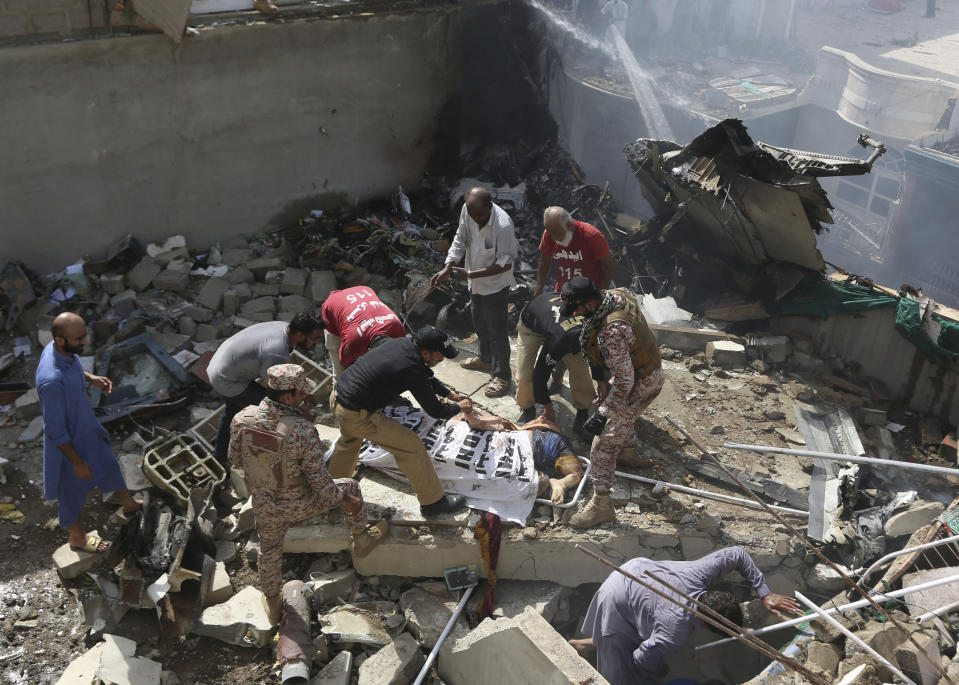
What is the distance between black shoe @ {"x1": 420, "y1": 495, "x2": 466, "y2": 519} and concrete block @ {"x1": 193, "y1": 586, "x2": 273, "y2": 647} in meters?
1.23

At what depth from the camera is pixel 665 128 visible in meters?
20.8

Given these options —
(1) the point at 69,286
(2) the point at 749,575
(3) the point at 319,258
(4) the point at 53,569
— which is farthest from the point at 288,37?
(2) the point at 749,575

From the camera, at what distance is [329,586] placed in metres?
5.21

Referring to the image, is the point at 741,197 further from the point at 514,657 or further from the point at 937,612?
the point at 514,657

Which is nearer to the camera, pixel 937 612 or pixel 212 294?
pixel 937 612

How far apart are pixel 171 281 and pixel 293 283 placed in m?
1.29

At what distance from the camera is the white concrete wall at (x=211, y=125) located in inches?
299

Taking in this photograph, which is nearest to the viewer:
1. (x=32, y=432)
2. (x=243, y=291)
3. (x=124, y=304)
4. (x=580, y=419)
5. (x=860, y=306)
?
(x=580, y=419)

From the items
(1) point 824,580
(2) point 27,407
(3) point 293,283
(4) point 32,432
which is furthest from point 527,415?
(2) point 27,407

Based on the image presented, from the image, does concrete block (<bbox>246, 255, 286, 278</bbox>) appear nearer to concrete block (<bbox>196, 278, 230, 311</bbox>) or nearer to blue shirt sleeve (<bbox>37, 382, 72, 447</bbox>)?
concrete block (<bbox>196, 278, 230, 311</bbox>)

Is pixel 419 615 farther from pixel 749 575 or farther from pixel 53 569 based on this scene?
pixel 53 569

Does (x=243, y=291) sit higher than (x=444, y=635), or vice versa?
(x=243, y=291)

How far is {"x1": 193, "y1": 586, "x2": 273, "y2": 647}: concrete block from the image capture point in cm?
492

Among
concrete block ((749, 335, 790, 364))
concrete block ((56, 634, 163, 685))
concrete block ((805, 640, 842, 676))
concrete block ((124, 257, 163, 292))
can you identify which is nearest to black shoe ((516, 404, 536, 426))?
concrete block ((805, 640, 842, 676))
